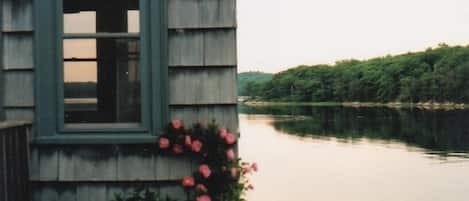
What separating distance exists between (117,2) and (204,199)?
1.89 metres

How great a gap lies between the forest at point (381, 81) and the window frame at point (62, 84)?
378ft

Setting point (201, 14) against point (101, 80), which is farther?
point (101, 80)

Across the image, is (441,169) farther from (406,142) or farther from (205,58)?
(205,58)

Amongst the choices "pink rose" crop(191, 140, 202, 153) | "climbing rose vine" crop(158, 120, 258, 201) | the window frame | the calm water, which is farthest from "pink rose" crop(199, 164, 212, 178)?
the calm water

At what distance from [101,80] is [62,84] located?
0.66 meters

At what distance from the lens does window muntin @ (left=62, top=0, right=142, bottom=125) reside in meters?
4.29

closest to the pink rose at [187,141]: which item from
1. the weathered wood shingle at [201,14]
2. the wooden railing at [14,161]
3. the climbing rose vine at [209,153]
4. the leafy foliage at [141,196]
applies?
the climbing rose vine at [209,153]

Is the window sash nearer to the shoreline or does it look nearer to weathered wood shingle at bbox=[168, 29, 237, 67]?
weathered wood shingle at bbox=[168, 29, 237, 67]

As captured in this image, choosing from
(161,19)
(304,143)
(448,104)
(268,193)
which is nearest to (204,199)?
(161,19)

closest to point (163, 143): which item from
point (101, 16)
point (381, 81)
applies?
point (101, 16)

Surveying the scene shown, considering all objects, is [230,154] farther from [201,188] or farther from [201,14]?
[201,14]

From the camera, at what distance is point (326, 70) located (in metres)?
174

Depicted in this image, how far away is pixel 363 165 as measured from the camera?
35.6m

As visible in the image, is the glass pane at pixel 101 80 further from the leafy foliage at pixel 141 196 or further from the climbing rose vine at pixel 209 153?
the leafy foliage at pixel 141 196
